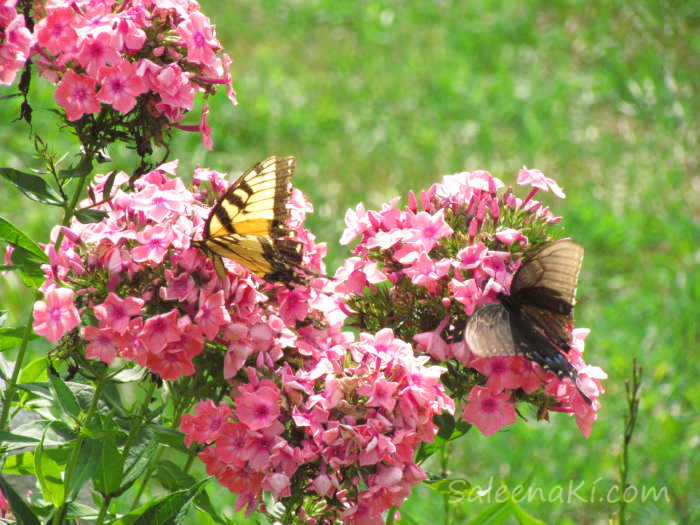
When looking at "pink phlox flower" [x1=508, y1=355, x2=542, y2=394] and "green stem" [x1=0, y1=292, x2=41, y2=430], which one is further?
"green stem" [x1=0, y1=292, x2=41, y2=430]

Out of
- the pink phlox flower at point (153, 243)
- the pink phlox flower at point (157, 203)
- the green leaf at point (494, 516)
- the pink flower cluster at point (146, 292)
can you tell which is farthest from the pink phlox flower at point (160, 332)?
the green leaf at point (494, 516)

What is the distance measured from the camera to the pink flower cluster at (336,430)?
1.65m

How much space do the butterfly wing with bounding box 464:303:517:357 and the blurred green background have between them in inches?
72.8

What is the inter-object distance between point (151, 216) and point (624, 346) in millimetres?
3297

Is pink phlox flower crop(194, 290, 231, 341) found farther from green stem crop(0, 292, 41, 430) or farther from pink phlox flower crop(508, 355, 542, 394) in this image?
pink phlox flower crop(508, 355, 542, 394)

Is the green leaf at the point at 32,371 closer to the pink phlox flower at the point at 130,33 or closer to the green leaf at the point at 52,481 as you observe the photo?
the green leaf at the point at 52,481

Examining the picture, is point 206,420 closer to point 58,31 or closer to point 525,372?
point 525,372

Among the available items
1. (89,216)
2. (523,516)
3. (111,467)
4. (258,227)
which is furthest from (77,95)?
(523,516)

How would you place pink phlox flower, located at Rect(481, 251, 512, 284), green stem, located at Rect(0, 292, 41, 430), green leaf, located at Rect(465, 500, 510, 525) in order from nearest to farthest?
pink phlox flower, located at Rect(481, 251, 512, 284) < green stem, located at Rect(0, 292, 41, 430) < green leaf, located at Rect(465, 500, 510, 525)

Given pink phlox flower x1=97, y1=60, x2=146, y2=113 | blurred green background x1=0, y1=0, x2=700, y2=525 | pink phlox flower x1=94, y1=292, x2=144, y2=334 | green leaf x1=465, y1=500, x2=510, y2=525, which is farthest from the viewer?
blurred green background x1=0, y1=0, x2=700, y2=525

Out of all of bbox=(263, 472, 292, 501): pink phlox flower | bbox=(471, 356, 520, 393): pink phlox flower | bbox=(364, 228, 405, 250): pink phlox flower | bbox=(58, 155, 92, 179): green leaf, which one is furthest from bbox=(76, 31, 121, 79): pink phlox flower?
bbox=(471, 356, 520, 393): pink phlox flower

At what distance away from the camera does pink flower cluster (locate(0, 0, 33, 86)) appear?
65.4 inches

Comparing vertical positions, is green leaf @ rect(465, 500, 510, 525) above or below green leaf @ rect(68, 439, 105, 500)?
below

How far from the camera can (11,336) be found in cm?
207
